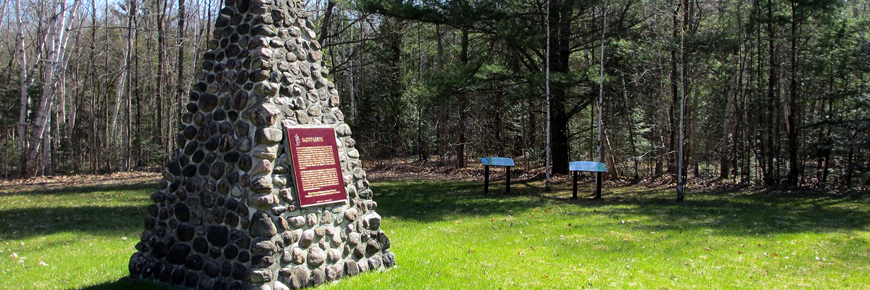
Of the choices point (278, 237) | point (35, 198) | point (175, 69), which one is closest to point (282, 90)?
point (278, 237)

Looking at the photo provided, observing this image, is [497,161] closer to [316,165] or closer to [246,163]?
[316,165]

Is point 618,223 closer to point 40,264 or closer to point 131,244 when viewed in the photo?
point 131,244

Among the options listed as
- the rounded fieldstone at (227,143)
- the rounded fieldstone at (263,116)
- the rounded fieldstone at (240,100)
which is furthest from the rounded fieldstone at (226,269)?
the rounded fieldstone at (240,100)

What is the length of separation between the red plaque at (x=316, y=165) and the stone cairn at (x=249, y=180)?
10cm

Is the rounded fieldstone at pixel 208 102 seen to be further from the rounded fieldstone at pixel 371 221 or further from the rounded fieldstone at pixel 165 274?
the rounded fieldstone at pixel 371 221

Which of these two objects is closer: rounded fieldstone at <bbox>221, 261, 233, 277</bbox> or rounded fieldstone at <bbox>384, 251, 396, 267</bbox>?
rounded fieldstone at <bbox>221, 261, 233, 277</bbox>

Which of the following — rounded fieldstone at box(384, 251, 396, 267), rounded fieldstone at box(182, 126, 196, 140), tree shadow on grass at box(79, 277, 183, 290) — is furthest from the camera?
rounded fieldstone at box(384, 251, 396, 267)

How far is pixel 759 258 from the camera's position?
7453mm

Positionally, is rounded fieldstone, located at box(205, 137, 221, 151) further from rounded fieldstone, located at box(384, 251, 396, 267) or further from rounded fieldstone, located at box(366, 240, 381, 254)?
rounded fieldstone, located at box(384, 251, 396, 267)

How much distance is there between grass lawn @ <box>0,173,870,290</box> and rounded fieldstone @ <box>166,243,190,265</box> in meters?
0.39

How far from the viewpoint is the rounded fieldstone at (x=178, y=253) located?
18.3ft

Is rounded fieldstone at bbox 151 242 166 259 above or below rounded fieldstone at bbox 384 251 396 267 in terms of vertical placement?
above

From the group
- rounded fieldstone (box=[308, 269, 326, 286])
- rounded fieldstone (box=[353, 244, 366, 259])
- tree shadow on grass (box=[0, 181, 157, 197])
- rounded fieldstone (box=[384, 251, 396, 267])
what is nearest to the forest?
tree shadow on grass (box=[0, 181, 157, 197])

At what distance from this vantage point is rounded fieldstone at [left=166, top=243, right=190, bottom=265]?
18.3ft
